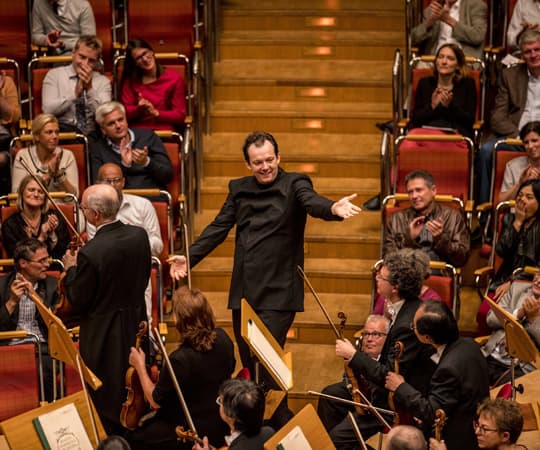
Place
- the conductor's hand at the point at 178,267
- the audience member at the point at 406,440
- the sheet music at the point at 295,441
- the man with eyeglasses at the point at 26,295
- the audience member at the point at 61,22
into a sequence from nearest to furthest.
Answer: the audience member at the point at 406,440 → the sheet music at the point at 295,441 → the conductor's hand at the point at 178,267 → the man with eyeglasses at the point at 26,295 → the audience member at the point at 61,22

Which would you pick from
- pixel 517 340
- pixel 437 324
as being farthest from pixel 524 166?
pixel 437 324

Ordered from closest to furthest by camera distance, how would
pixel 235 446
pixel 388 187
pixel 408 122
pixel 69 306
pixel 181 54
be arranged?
pixel 235 446 → pixel 69 306 → pixel 388 187 → pixel 408 122 → pixel 181 54

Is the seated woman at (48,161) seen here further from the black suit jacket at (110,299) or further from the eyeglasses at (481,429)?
the eyeglasses at (481,429)

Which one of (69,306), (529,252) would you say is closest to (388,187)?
(529,252)

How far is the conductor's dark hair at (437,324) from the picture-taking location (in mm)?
3869

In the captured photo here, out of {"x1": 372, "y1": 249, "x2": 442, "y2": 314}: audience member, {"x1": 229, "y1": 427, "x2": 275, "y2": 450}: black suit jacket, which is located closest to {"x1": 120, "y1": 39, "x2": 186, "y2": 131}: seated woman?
{"x1": 372, "y1": 249, "x2": 442, "y2": 314}: audience member

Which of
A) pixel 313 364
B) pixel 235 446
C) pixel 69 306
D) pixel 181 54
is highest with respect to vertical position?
pixel 181 54

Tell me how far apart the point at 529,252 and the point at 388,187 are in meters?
0.94

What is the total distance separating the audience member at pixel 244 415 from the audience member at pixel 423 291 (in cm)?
107

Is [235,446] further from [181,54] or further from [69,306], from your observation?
[181,54]

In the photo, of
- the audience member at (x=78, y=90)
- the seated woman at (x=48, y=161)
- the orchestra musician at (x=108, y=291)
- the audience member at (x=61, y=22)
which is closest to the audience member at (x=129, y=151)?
the seated woman at (x=48, y=161)

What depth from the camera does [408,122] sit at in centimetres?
625

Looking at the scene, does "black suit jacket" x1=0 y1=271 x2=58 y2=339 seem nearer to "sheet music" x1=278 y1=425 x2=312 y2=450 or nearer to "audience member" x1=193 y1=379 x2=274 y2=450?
"audience member" x1=193 y1=379 x2=274 y2=450

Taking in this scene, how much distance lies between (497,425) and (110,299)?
1.39 meters
